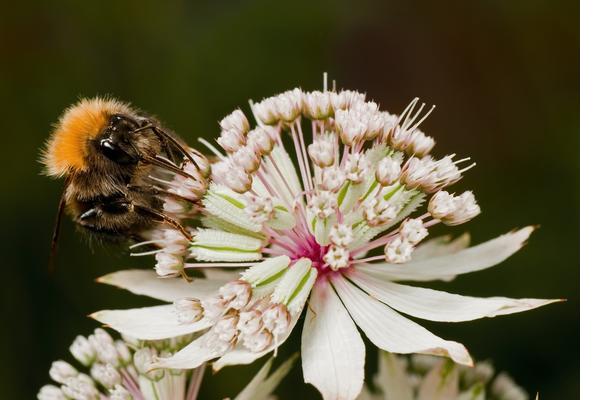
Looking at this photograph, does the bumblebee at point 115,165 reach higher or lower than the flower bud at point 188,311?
higher

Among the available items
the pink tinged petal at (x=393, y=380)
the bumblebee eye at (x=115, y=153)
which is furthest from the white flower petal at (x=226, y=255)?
the pink tinged petal at (x=393, y=380)

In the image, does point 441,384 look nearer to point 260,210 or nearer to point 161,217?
point 260,210

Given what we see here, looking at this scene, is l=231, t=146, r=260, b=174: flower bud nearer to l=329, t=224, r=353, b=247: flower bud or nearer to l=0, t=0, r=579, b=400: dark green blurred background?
l=329, t=224, r=353, b=247: flower bud

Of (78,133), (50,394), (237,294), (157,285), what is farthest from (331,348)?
(78,133)

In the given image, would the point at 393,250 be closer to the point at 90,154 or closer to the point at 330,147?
the point at 330,147

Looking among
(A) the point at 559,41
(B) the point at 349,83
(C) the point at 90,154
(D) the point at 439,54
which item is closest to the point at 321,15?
(B) the point at 349,83

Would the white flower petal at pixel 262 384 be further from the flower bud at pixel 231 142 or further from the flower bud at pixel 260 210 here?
the flower bud at pixel 231 142

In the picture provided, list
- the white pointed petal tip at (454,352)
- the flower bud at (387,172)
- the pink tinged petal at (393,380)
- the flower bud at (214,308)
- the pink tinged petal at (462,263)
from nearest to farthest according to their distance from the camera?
the white pointed petal tip at (454,352) → the flower bud at (214,308) → the flower bud at (387,172) → the pink tinged petal at (462,263) → the pink tinged petal at (393,380)
